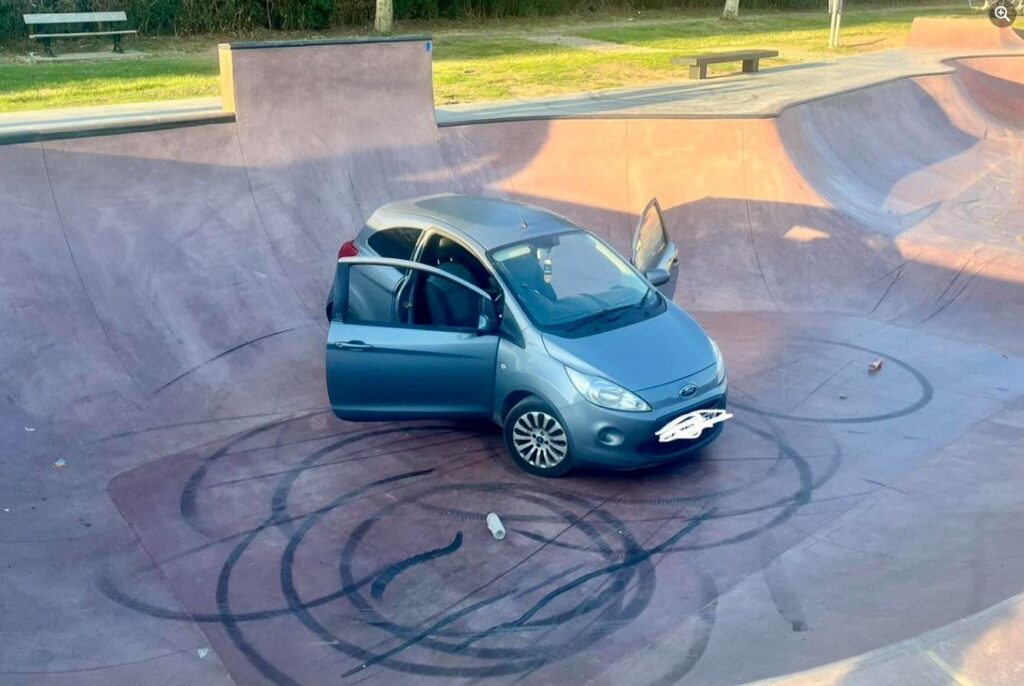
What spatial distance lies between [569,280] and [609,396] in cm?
124

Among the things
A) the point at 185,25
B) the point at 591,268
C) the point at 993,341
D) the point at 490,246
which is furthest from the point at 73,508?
the point at 185,25

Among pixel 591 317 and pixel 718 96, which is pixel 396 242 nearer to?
pixel 591 317

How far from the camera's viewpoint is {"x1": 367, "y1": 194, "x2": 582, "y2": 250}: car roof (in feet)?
25.9

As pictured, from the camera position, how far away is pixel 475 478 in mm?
7426

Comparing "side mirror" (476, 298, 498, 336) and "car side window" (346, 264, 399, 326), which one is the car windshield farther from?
"car side window" (346, 264, 399, 326)

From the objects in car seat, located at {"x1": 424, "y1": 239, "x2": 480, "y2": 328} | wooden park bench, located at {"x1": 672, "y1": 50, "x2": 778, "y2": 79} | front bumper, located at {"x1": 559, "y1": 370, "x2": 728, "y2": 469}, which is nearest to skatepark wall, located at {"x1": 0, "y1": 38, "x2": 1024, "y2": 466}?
car seat, located at {"x1": 424, "y1": 239, "x2": 480, "y2": 328}

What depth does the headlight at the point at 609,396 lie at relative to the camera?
273 inches

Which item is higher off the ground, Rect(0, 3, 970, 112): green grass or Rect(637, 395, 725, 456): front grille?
Rect(0, 3, 970, 112): green grass

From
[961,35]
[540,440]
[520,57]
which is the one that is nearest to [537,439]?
[540,440]

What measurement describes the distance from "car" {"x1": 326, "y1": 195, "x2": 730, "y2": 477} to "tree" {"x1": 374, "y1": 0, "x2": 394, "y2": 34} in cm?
1782

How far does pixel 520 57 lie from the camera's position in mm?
21766

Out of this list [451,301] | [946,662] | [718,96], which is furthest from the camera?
[718,96]

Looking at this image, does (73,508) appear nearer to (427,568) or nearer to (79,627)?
(79,627)

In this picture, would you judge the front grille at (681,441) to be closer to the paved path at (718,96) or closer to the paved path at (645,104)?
the paved path at (645,104)
